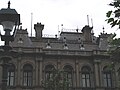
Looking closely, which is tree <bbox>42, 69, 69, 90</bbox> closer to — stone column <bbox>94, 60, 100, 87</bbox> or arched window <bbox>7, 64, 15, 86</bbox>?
arched window <bbox>7, 64, 15, 86</bbox>

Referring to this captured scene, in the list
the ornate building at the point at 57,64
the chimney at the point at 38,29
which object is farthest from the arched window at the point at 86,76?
the chimney at the point at 38,29

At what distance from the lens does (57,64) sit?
45312 mm

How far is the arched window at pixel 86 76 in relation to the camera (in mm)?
45094

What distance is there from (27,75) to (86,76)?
9355 mm

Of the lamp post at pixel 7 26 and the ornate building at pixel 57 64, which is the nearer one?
the lamp post at pixel 7 26

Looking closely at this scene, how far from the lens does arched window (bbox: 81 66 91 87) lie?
45094 millimetres

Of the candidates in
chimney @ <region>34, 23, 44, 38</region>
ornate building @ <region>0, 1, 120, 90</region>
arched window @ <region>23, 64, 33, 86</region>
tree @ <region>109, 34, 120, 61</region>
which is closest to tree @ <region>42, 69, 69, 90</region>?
ornate building @ <region>0, 1, 120, 90</region>

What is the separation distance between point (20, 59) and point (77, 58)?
9.07 metres

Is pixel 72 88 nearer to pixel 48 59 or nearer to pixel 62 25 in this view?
pixel 48 59

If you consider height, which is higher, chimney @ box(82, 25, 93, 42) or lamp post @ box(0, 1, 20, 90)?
chimney @ box(82, 25, 93, 42)

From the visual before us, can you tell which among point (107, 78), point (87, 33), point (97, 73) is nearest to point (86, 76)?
point (97, 73)

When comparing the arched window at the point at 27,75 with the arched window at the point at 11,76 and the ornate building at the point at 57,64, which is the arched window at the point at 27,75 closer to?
the ornate building at the point at 57,64

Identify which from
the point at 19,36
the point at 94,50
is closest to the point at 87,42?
the point at 94,50

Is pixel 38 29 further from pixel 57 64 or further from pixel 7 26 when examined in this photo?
pixel 7 26
